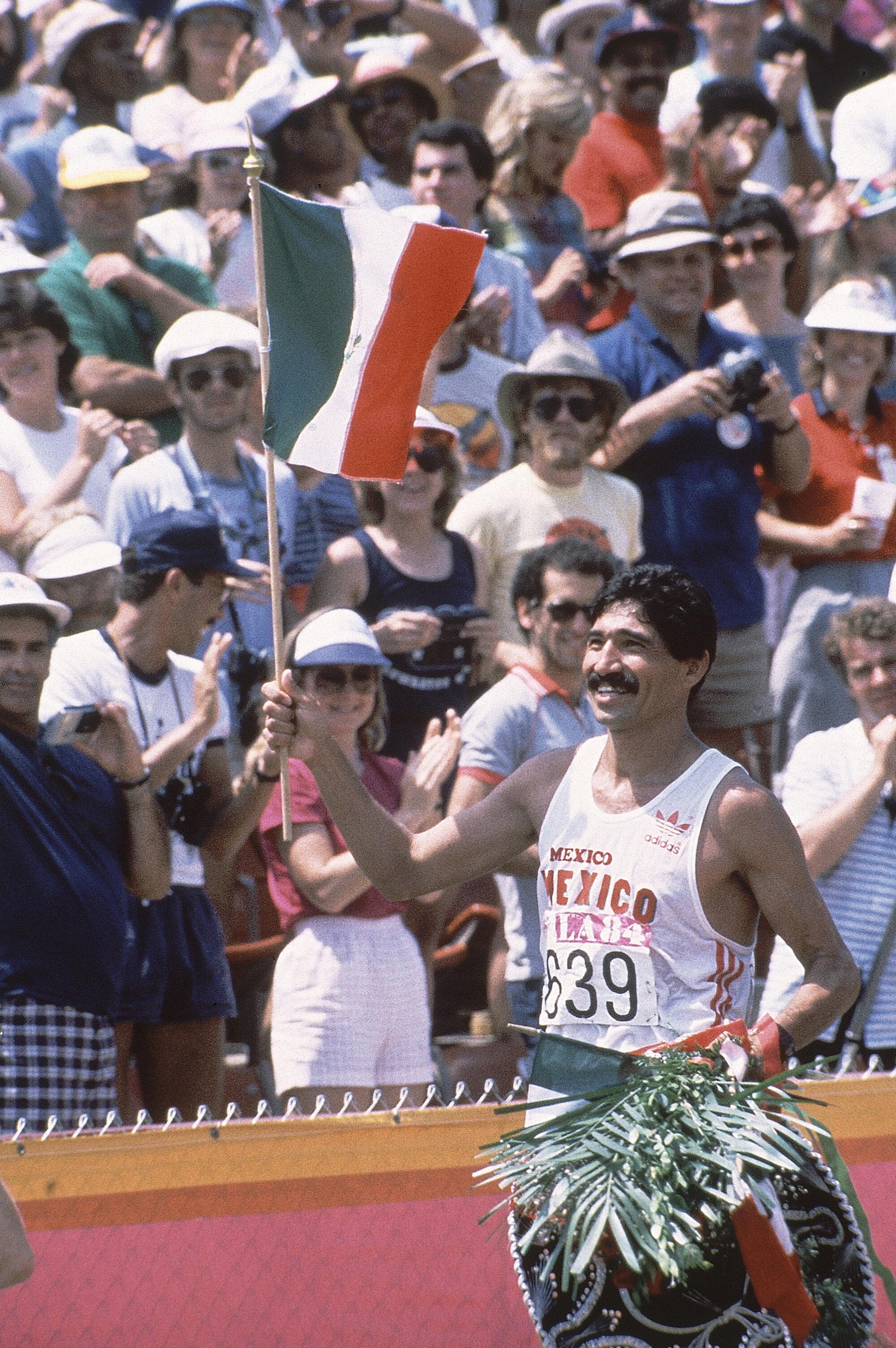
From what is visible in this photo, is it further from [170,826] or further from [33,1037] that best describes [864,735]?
[33,1037]

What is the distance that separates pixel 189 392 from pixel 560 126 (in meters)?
2.93

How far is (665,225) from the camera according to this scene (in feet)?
25.9

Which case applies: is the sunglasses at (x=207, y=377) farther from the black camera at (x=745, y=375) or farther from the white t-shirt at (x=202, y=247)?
the black camera at (x=745, y=375)

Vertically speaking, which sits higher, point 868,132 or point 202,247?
point 868,132

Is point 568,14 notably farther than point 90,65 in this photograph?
Yes

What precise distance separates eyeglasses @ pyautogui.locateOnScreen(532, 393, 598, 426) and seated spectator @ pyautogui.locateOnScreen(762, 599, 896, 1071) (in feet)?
5.05

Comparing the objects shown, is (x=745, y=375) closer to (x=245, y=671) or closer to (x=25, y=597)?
(x=245, y=671)

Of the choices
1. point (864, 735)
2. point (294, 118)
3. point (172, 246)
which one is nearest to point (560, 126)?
point (294, 118)

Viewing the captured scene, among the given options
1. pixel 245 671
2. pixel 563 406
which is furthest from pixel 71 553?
pixel 563 406

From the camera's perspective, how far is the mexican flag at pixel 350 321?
14.8 ft

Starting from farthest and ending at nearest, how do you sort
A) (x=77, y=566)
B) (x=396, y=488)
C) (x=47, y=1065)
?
1. (x=396, y=488)
2. (x=77, y=566)
3. (x=47, y=1065)

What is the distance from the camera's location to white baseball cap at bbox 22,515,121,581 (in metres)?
5.92

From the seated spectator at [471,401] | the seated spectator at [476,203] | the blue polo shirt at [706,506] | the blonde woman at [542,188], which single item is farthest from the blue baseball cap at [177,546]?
the blonde woman at [542,188]

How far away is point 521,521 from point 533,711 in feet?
4.30
